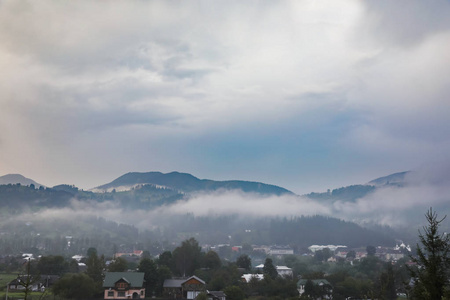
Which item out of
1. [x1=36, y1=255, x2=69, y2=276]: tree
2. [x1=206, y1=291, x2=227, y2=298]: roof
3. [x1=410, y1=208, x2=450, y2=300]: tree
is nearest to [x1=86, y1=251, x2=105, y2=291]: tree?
[x1=36, y1=255, x2=69, y2=276]: tree

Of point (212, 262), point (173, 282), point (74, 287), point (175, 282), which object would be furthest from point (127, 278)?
point (212, 262)

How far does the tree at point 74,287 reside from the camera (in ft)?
195

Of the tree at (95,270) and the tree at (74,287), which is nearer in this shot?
the tree at (74,287)

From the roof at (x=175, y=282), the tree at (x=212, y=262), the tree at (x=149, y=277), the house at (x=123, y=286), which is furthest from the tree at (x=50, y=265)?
the tree at (x=212, y=262)

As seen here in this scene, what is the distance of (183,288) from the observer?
72812mm

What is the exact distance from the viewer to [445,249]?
18.9 m

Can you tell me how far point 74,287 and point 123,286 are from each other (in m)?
10.1

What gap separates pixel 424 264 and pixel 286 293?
49180 mm

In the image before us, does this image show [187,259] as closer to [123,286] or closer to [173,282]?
[173,282]

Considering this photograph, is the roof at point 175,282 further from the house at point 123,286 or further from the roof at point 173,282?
the house at point 123,286

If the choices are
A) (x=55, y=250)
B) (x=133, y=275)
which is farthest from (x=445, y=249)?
(x=55, y=250)

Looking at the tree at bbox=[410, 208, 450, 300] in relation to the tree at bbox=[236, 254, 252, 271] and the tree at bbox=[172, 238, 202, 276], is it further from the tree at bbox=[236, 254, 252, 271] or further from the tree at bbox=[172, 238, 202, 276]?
the tree at bbox=[236, 254, 252, 271]

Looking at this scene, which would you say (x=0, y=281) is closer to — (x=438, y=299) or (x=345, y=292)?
(x=345, y=292)

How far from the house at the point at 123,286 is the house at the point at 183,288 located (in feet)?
14.8
